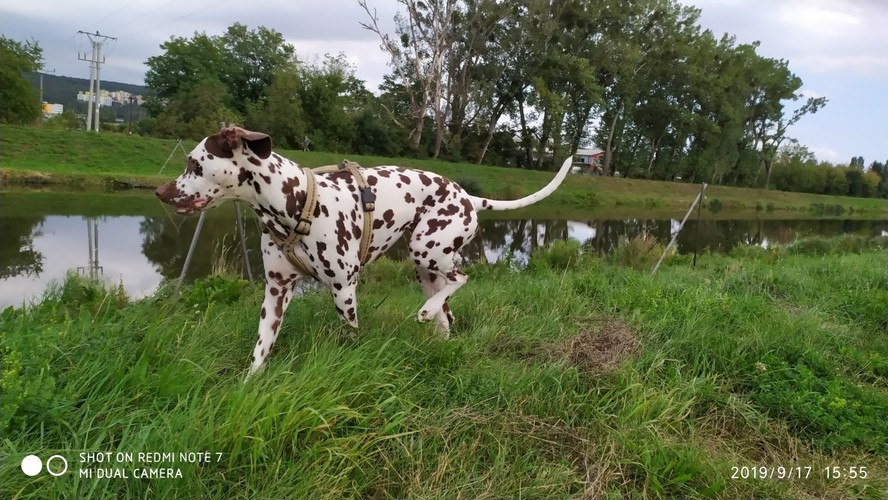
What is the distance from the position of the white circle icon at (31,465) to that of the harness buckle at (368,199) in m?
1.99

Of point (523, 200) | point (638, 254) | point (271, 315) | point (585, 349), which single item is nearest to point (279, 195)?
point (271, 315)

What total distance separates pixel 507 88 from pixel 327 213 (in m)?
34.1

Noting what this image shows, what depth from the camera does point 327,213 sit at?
3238mm

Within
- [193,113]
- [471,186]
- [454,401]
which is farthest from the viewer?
[471,186]

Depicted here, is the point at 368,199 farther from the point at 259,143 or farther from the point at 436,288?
the point at 436,288

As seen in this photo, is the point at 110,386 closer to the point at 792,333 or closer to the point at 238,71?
the point at 792,333

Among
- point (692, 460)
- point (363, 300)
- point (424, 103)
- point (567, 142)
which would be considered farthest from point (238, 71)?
Result: point (692, 460)

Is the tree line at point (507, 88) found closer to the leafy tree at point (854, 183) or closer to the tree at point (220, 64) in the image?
the tree at point (220, 64)

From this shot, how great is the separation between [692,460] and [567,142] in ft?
133

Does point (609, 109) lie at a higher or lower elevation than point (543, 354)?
higher

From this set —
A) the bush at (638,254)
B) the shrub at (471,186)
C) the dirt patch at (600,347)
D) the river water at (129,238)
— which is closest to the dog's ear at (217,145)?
the dirt patch at (600,347)

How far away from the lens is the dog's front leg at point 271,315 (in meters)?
3.19

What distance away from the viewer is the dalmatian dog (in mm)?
2936

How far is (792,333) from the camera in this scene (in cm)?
438
